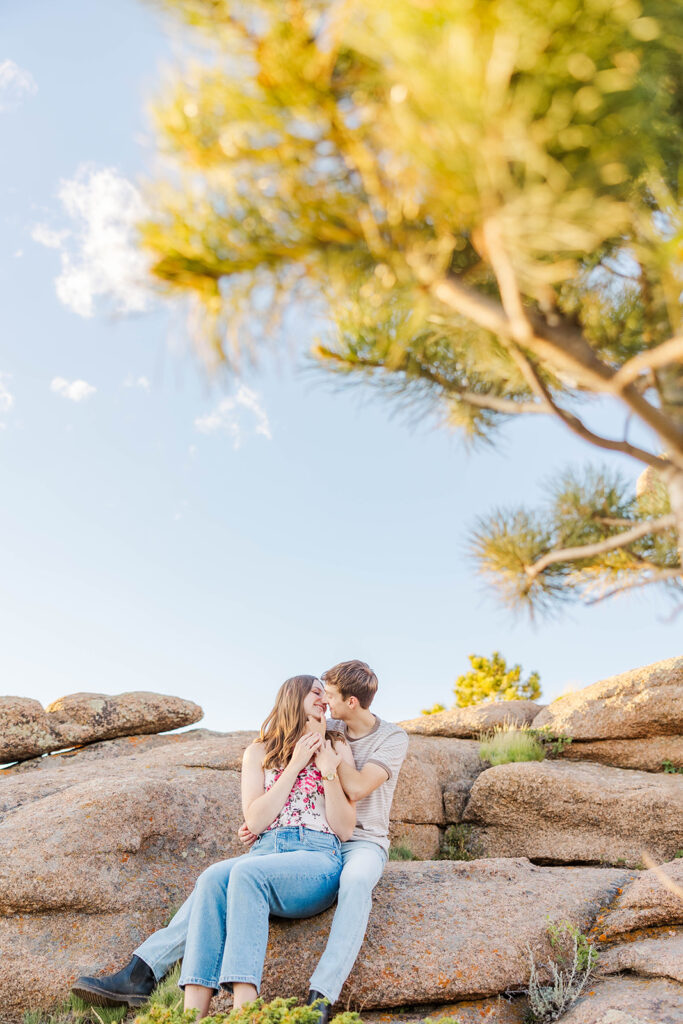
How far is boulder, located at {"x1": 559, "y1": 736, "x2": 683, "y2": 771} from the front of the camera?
23.5 ft

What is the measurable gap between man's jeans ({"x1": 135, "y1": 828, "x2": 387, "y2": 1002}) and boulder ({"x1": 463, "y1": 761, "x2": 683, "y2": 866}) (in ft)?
8.71

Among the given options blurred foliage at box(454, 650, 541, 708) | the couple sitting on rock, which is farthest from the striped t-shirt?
blurred foliage at box(454, 650, 541, 708)

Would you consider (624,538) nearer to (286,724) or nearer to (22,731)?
(286,724)

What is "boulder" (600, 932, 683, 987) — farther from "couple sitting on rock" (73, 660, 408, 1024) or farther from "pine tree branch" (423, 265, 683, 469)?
"pine tree branch" (423, 265, 683, 469)

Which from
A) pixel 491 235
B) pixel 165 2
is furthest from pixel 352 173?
pixel 165 2

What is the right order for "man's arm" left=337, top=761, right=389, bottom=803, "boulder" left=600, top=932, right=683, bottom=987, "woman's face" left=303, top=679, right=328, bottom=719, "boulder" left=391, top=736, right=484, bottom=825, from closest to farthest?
1. "boulder" left=600, top=932, right=683, bottom=987
2. "man's arm" left=337, top=761, right=389, bottom=803
3. "woman's face" left=303, top=679, right=328, bottom=719
4. "boulder" left=391, top=736, right=484, bottom=825

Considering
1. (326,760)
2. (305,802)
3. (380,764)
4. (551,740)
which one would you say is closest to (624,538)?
(380,764)

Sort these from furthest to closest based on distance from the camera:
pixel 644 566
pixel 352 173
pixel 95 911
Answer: pixel 644 566 → pixel 95 911 → pixel 352 173

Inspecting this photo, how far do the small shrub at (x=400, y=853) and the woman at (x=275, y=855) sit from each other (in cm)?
207

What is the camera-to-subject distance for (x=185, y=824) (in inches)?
206

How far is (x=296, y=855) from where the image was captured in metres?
3.71

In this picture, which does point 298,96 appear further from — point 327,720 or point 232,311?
point 327,720

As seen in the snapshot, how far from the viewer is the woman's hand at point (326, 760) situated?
13.0ft

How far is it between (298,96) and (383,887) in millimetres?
4043
